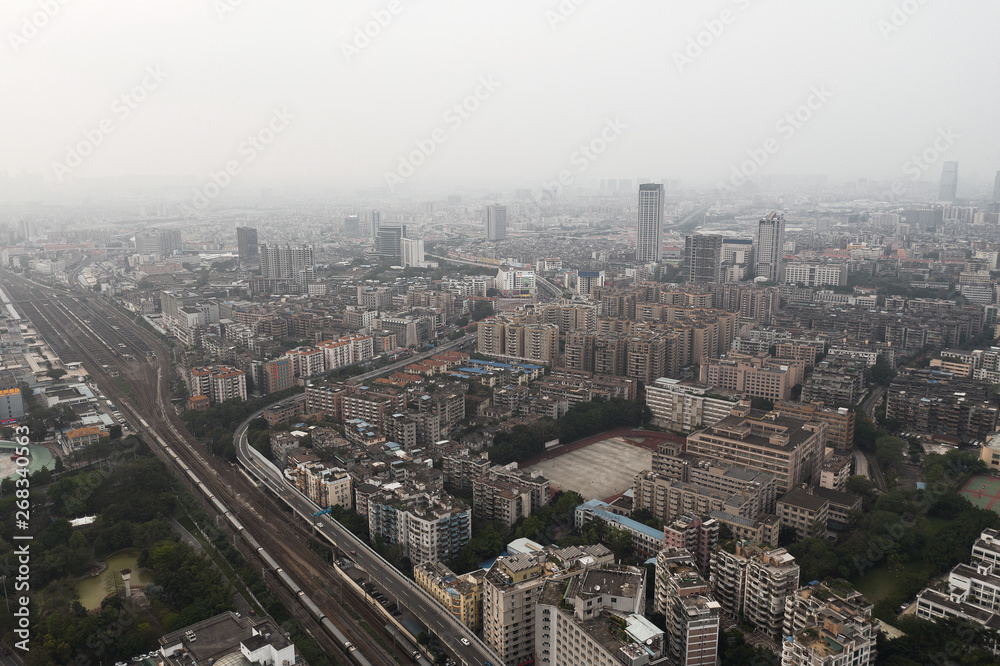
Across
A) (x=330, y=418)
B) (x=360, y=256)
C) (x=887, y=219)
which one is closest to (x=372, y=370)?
(x=330, y=418)

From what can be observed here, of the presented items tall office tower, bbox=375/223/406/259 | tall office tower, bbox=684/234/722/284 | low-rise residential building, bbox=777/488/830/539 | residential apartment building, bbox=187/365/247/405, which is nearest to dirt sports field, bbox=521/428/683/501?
low-rise residential building, bbox=777/488/830/539

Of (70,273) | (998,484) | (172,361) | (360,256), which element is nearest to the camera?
(998,484)

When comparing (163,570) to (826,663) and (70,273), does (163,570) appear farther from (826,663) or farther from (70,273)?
(70,273)

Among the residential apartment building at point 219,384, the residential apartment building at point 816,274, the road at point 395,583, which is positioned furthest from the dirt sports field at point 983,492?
the residential apartment building at point 816,274

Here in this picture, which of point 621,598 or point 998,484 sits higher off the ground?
point 621,598

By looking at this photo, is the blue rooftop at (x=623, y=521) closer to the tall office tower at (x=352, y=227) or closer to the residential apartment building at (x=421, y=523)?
the residential apartment building at (x=421, y=523)

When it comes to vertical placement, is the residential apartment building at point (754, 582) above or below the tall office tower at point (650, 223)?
below
